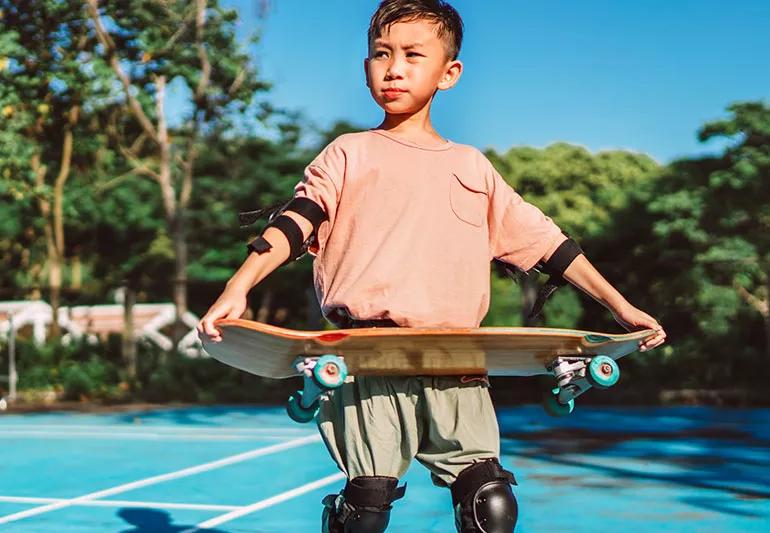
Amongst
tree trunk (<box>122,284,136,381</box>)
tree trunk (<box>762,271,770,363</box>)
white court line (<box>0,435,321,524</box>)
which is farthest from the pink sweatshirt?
tree trunk (<box>122,284,136,381</box>)

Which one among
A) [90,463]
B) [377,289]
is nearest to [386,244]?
[377,289]

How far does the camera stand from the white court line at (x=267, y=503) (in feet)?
18.1

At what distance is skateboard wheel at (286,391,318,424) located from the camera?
2840 millimetres

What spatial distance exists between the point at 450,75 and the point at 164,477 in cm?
491

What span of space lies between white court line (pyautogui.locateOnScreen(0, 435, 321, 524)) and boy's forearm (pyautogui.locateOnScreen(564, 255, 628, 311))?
3.79 metres

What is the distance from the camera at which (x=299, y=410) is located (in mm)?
2844

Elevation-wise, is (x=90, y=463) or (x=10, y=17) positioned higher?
(x=10, y=17)

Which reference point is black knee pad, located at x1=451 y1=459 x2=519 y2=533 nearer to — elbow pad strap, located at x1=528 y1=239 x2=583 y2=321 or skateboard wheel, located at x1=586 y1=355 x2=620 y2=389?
skateboard wheel, located at x1=586 y1=355 x2=620 y2=389

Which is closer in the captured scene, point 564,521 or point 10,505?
point 564,521

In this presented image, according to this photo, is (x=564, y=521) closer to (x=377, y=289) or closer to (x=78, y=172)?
(x=377, y=289)

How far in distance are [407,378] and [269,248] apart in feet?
1.72

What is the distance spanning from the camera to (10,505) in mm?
6215

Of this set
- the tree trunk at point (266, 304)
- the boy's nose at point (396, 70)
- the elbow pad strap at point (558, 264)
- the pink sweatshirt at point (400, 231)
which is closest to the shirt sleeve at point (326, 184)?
the pink sweatshirt at point (400, 231)

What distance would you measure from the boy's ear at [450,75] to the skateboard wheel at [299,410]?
3.18 feet
